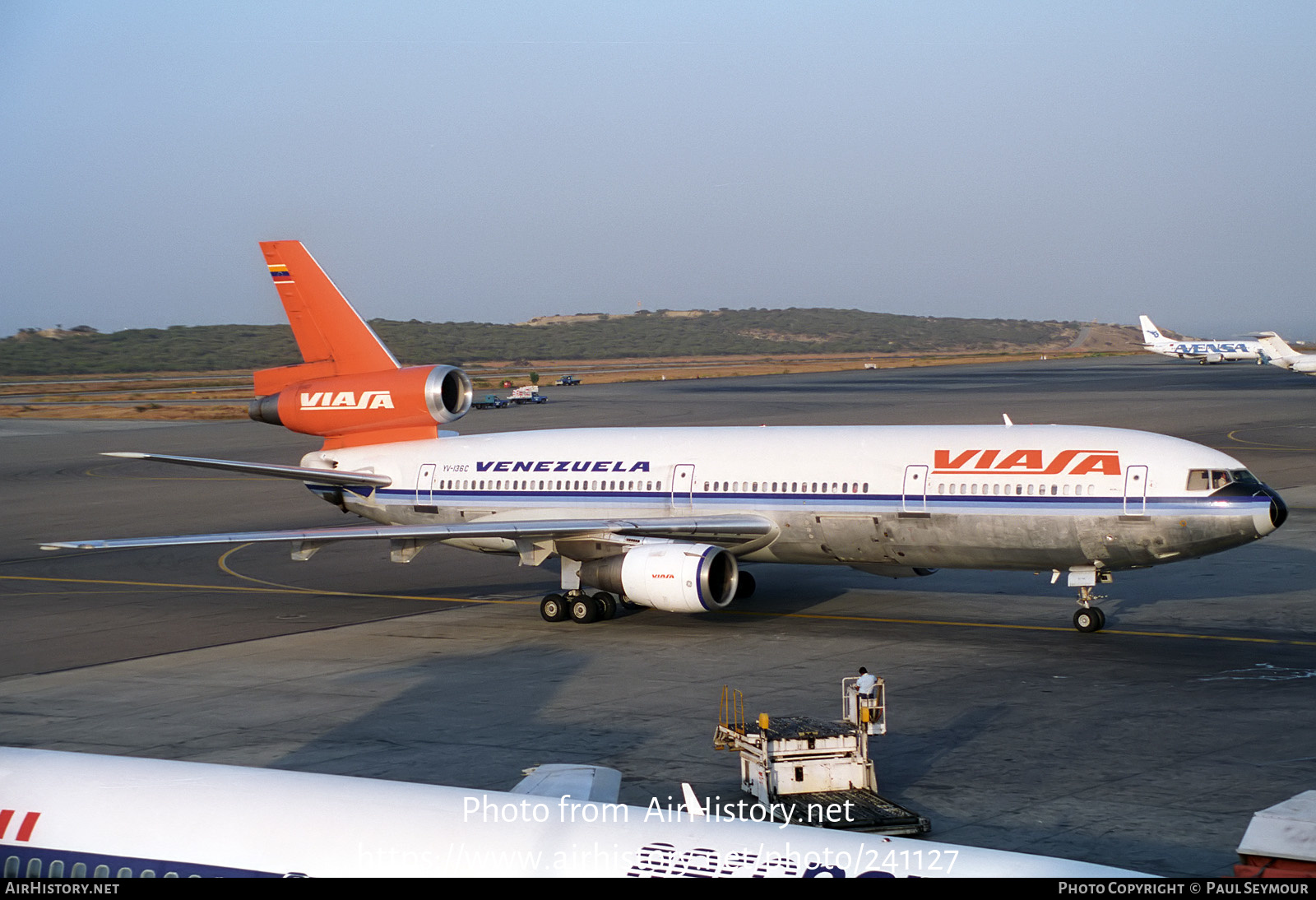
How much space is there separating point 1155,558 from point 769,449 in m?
8.53

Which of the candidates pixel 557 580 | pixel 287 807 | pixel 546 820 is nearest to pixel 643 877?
pixel 546 820

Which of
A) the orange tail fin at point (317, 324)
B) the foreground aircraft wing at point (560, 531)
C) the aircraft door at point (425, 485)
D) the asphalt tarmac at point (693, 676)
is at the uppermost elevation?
the orange tail fin at point (317, 324)

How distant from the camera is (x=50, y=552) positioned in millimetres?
41281

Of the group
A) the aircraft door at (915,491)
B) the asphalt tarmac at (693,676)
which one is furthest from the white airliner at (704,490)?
the asphalt tarmac at (693,676)

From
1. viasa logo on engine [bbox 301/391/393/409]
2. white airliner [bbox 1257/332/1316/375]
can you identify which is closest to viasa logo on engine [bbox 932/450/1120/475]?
viasa logo on engine [bbox 301/391/393/409]

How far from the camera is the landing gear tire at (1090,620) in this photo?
26562 mm

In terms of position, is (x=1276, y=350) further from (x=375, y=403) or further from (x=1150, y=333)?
(x=375, y=403)

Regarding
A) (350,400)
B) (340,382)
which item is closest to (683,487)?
(350,400)

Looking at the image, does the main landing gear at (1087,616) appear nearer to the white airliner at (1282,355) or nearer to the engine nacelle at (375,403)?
the engine nacelle at (375,403)

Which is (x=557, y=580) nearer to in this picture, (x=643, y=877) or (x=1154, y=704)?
(x=1154, y=704)

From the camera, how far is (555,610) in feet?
96.9

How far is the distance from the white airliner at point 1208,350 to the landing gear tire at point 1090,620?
461 feet

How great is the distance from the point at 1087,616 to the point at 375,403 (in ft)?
58.4

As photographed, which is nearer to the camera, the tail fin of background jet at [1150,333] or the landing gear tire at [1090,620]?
the landing gear tire at [1090,620]
